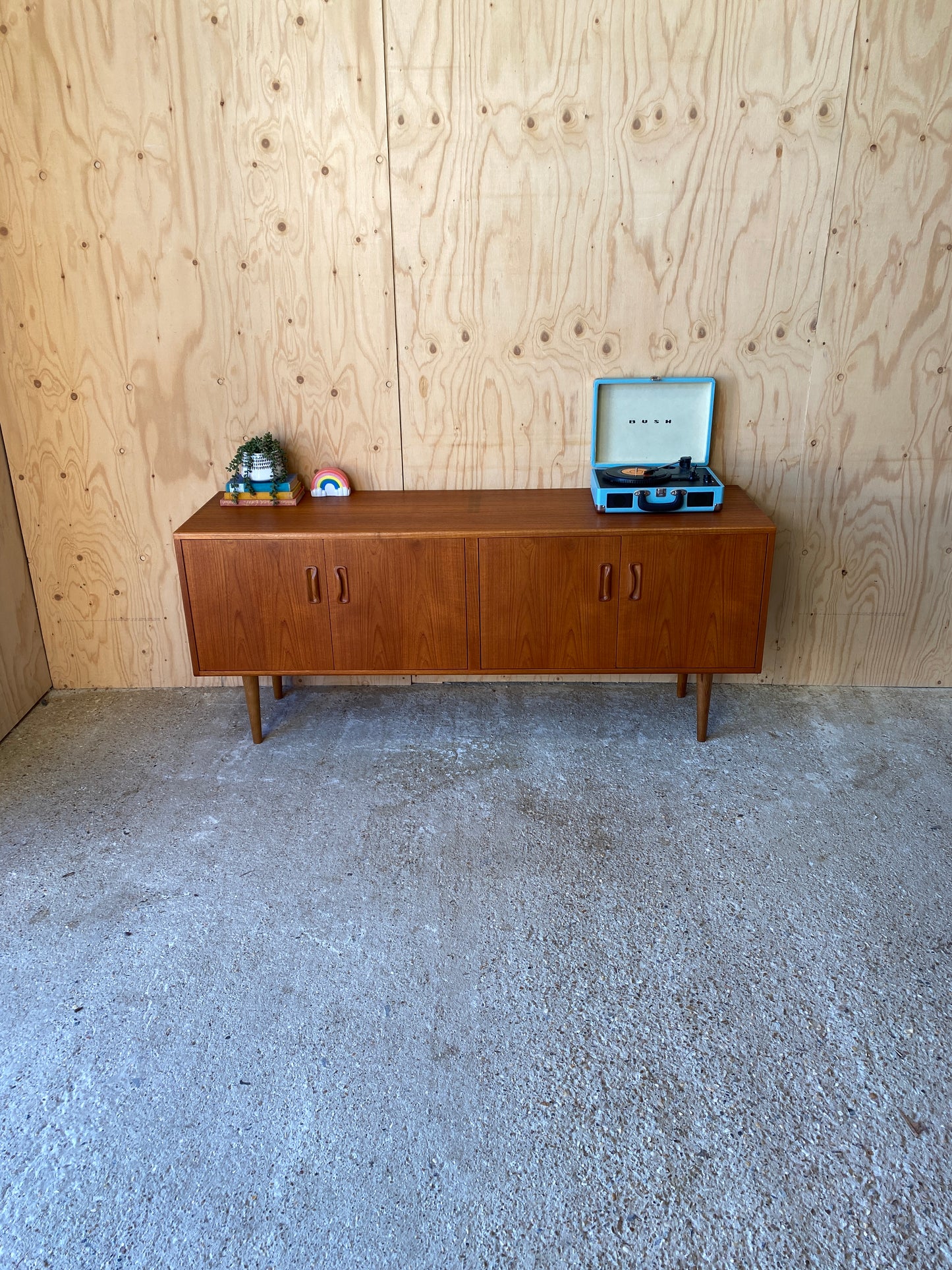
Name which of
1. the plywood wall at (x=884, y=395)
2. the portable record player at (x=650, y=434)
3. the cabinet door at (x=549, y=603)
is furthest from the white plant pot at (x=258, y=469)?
the plywood wall at (x=884, y=395)

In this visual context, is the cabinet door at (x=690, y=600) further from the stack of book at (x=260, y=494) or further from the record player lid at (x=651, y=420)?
the stack of book at (x=260, y=494)

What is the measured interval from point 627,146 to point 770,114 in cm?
A: 39

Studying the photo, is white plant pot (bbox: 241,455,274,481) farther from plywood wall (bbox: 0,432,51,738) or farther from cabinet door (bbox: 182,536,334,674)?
plywood wall (bbox: 0,432,51,738)

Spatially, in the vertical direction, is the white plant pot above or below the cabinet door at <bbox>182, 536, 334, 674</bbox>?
above

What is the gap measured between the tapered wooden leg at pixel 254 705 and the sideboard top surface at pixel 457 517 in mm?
465

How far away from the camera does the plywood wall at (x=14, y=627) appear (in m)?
2.71

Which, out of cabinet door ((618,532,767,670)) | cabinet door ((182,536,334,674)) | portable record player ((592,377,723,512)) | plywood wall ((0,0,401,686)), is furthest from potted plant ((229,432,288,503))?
cabinet door ((618,532,767,670))

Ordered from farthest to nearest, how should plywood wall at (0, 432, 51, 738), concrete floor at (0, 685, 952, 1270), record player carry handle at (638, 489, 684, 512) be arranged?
plywood wall at (0, 432, 51, 738), record player carry handle at (638, 489, 684, 512), concrete floor at (0, 685, 952, 1270)

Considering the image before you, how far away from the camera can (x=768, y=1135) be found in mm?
1446

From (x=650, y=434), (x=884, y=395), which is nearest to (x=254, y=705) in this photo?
(x=650, y=434)

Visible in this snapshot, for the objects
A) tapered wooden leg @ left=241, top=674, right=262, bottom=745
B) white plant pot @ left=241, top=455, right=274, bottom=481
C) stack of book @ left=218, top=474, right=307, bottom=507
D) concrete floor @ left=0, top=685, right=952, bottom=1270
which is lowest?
concrete floor @ left=0, top=685, right=952, bottom=1270

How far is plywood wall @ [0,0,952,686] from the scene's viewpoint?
91.4 inches

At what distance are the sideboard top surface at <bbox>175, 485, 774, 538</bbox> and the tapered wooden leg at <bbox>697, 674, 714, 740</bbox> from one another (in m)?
0.48

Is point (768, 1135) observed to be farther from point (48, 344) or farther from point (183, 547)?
point (48, 344)
